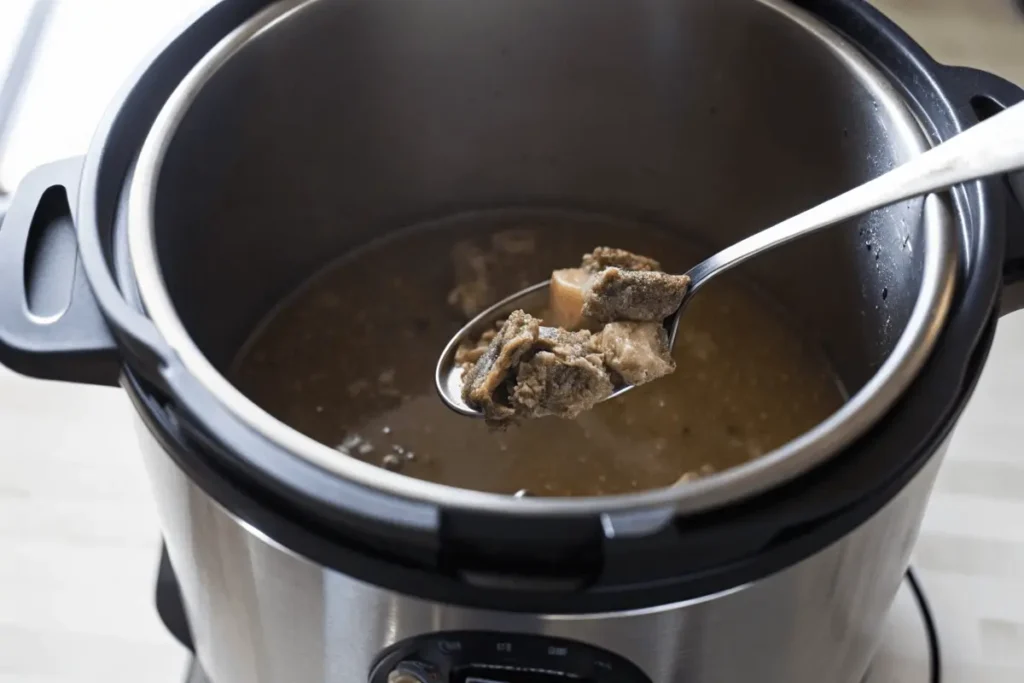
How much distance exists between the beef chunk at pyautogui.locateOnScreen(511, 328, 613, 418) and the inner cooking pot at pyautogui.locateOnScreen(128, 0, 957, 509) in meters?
0.22

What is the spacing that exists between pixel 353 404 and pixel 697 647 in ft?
1.52

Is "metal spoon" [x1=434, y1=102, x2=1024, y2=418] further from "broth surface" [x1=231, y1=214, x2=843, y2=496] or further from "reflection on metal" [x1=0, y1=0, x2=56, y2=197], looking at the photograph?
"reflection on metal" [x1=0, y1=0, x2=56, y2=197]

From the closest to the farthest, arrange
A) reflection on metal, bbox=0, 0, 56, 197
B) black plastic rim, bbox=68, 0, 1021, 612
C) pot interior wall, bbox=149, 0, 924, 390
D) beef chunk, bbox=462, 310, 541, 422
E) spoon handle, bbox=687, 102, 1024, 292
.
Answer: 1. black plastic rim, bbox=68, 0, 1021, 612
2. spoon handle, bbox=687, 102, 1024, 292
3. beef chunk, bbox=462, 310, 541, 422
4. pot interior wall, bbox=149, 0, 924, 390
5. reflection on metal, bbox=0, 0, 56, 197

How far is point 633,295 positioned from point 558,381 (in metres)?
0.10

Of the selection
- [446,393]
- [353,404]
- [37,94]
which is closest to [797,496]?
[446,393]

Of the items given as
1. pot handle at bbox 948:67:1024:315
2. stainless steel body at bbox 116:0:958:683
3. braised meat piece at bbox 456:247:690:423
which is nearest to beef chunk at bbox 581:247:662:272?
braised meat piece at bbox 456:247:690:423

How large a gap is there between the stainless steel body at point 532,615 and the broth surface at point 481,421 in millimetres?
237

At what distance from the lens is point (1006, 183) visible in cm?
74

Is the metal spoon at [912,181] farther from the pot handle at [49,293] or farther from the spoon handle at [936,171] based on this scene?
the pot handle at [49,293]

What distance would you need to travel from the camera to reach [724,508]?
1.79 feet

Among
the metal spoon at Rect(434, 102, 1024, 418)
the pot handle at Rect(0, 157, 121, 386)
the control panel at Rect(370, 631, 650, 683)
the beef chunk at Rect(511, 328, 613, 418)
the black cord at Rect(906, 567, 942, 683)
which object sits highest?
the metal spoon at Rect(434, 102, 1024, 418)

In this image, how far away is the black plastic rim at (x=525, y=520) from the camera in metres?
0.53

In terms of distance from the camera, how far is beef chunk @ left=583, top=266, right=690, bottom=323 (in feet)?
2.69

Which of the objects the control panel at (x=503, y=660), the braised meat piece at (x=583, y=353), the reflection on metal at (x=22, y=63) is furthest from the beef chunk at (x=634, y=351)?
the reflection on metal at (x=22, y=63)
